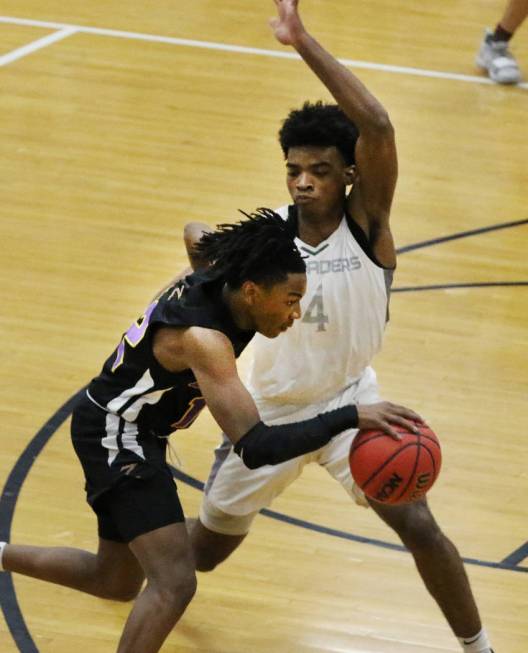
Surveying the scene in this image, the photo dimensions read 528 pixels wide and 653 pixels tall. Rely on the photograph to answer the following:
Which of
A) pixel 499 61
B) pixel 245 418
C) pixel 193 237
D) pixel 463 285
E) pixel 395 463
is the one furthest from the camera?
pixel 499 61

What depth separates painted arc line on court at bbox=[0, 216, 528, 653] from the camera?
17.2ft

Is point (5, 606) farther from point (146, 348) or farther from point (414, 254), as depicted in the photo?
point (414, 254)

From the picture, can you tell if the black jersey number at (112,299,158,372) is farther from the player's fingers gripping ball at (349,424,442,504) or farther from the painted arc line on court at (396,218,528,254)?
the painted arc line on court at (396,218,528,254)

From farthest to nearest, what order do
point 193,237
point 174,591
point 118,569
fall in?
point 193,237 → point 118,569 → point 174,591

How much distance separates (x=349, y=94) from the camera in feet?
15.7

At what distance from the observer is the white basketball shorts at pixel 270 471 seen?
4.95 metres

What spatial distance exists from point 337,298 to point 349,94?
721mm

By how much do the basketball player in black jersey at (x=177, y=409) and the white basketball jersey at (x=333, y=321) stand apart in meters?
0.43

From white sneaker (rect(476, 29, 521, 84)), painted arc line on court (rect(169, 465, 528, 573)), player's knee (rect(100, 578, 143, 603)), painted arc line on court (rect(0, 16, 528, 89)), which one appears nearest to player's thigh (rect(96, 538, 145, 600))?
player's knee (rect(100, 578, 143, 603))

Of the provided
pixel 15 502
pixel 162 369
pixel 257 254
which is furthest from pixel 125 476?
pixel 15 502

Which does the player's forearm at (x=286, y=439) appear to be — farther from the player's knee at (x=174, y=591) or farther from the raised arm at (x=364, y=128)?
the raised arm at (x=364, y=128)

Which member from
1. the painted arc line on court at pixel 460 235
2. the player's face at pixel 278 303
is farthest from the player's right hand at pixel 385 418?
the painted arc line on court at pixel 460 235

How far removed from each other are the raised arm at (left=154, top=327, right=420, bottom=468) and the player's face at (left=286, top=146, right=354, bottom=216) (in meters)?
0.84

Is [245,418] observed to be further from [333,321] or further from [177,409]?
[333,321]
